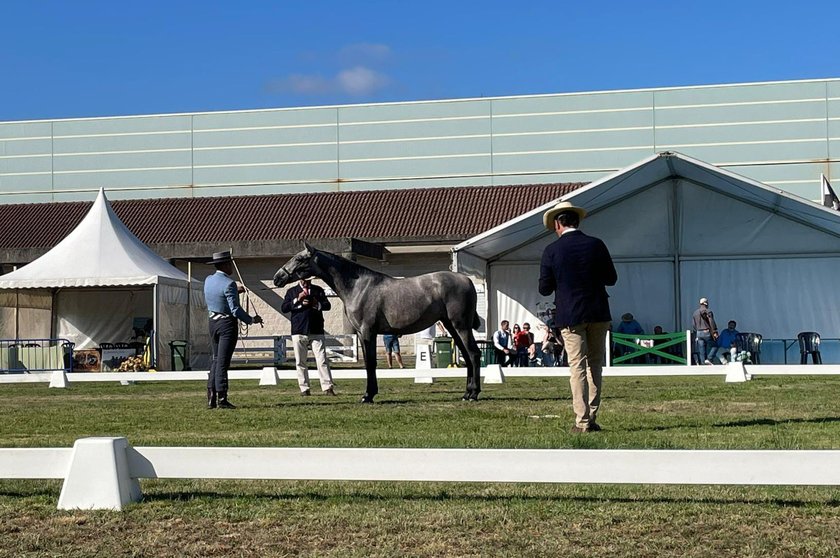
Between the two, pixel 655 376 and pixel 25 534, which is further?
pixel 655 376

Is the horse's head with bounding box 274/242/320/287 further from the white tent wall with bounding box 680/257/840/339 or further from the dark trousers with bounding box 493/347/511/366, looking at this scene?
the white tent wall with bounding box 680/257/840/339

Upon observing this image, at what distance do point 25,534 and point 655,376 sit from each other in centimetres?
1613

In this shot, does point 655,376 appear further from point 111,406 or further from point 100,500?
point 100,500

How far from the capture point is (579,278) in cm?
885

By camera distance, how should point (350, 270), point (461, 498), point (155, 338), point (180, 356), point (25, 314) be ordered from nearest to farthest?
1. point (461, 498)
2. point (350, 270)
3. point (155, 338)
4. point (180, 356)
5. point (25, 314)

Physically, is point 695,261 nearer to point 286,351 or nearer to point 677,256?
point 677,256

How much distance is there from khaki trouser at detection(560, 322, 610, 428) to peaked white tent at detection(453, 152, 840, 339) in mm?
16863

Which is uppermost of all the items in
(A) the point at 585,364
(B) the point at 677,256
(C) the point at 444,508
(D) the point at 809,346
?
(B) the point at 677,256

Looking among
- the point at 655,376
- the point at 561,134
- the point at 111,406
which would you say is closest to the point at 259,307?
the point at 561,134

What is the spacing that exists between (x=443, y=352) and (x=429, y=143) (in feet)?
60.1

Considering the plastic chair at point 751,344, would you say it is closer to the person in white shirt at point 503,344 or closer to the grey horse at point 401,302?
the person in white shirt at point 503,344

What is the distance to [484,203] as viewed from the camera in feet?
121

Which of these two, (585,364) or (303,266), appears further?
(303,266)

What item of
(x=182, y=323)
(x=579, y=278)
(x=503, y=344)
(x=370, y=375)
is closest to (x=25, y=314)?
(x=182, y=323)
